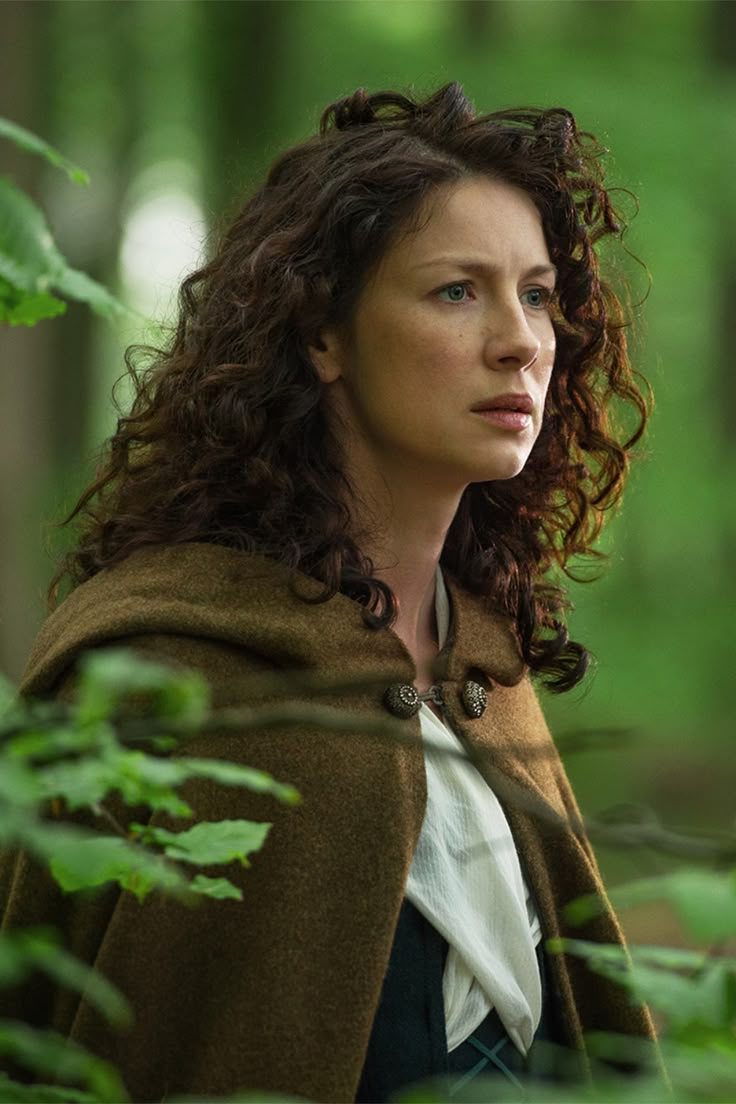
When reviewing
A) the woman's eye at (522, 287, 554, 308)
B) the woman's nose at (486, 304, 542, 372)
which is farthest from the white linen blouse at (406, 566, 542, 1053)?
the woman's eye at (522, 287, 554, 308)

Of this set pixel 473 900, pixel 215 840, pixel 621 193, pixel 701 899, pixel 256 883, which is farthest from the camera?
pixel 621 193

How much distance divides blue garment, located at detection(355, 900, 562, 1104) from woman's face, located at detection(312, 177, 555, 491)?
0.76 metres

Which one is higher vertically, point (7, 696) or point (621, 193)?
point (621, 193)

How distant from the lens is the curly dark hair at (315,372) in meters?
2.76

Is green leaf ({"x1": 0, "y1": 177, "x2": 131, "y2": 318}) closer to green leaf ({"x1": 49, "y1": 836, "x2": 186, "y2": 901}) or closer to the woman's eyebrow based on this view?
green leaf ({"x1": 49, "y1": 836, "x2": 186, "y2": 901})

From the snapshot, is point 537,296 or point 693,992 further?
point 537,296

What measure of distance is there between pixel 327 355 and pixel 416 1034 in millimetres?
1186

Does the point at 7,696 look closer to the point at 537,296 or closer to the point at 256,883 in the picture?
the point at 256,883

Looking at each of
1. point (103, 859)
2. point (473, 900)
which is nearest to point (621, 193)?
point (473, 900)

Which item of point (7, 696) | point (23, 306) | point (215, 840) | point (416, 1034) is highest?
point (23, 306)

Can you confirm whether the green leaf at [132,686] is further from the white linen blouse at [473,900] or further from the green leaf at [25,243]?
the white linen blouse at [473,900]

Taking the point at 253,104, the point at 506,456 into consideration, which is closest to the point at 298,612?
the point at 506,456

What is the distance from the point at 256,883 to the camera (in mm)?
2414

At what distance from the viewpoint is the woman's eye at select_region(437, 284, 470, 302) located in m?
2.74
